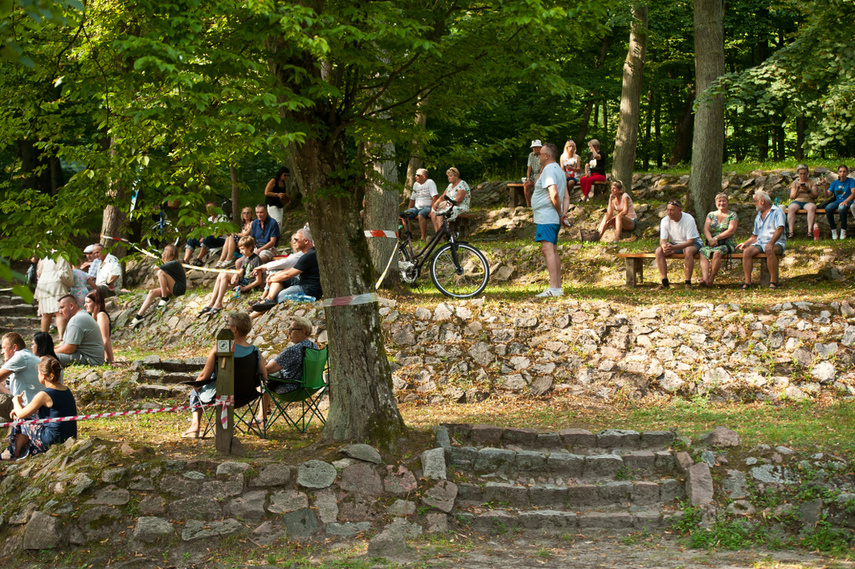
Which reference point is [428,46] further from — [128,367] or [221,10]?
[128,367]

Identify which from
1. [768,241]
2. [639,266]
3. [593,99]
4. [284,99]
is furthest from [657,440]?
[593,99]

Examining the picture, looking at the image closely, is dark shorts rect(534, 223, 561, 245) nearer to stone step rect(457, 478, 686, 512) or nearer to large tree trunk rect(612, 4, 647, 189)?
stone step rect(457, 478, 686, 512)

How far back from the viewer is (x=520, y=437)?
6.73m

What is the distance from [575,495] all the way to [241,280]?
286 inches

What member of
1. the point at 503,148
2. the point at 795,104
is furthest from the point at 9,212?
the point at 795,104

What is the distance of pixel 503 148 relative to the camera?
6641 mm

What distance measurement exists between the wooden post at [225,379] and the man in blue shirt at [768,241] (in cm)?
707

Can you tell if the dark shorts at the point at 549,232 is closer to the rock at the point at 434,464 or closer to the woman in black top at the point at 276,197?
the rock at the point at 434,464

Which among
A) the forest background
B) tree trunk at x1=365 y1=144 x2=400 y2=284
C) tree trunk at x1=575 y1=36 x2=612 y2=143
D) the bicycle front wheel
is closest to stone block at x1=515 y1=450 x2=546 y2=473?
the forest background

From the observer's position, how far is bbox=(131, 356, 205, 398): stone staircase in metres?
8.72

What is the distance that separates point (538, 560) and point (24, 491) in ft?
12.6

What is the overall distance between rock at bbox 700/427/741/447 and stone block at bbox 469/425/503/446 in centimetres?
179

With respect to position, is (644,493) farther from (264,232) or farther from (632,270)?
(264,232)

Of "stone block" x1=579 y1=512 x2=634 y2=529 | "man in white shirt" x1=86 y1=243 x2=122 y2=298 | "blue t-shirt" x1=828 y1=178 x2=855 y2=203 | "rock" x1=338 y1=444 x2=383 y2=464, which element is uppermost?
"blue t-shirt" x1=828 y1=178 x2=855 y2=203
